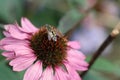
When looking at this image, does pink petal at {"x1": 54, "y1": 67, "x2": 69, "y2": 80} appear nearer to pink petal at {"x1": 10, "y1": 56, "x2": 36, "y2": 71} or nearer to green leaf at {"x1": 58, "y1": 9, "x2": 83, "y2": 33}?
pink petal at {"x1": 10, "y1": 56, "x2": 36, "y2": 71}

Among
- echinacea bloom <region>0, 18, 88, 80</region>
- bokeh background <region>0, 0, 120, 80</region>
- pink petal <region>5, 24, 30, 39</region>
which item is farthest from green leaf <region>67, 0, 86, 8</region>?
pink petal <region>5, 24, 30, 39</region>

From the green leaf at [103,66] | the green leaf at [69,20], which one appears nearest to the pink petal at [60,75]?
the green leaf at [69,20]

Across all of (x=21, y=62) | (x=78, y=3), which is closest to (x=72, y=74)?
(x=21, y=62)

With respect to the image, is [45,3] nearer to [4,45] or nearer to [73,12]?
[73,12]

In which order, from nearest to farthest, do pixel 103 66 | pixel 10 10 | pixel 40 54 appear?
pixel 40 54 < pixel 103 66 < pixel 10 10

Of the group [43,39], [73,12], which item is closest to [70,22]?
[73,12]

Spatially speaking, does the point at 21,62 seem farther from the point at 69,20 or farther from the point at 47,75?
the point at 69,20

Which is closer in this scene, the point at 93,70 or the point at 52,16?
the point at 93,70
